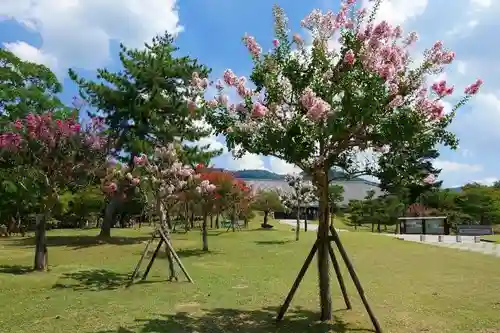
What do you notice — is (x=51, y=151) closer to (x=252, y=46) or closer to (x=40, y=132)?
(x=40, y=132)

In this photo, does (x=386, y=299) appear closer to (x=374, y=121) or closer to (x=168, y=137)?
(x=374, y=121)

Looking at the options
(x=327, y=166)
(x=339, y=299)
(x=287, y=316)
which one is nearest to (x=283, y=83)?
(x=327, y=166)

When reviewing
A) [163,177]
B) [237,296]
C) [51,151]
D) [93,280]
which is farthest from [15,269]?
[237,296]

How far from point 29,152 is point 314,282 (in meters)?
10.5

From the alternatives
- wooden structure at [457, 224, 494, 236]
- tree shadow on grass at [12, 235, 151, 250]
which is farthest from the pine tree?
wooden structure at [457, 224, 494, 236]

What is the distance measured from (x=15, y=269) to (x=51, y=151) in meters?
4.88

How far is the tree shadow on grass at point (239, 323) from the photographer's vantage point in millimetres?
Result: 9055

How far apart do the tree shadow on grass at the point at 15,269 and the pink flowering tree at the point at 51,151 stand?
58 cm

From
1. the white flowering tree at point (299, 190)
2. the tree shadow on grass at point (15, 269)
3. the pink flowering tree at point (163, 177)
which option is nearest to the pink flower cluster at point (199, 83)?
the pink flowering tree at point (163, 177)

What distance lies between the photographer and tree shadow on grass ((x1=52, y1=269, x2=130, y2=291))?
44.8 feet

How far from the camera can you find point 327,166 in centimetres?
944

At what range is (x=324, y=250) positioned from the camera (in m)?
9.42

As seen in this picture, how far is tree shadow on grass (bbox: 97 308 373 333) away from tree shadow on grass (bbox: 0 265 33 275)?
884 centimetres

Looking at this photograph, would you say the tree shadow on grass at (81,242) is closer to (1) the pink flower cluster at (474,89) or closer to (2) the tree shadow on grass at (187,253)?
(2) the tree shadow on grass at (187,253)
